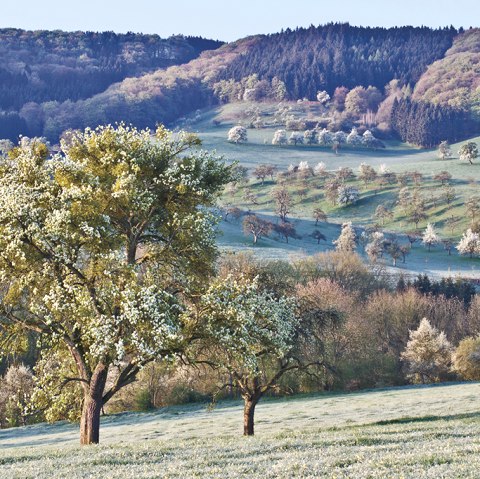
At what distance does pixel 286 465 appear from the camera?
58.7 feet

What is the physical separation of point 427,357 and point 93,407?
62.5m

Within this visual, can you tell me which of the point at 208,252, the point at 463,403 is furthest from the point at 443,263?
the point at 208,252

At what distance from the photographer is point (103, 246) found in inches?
1113

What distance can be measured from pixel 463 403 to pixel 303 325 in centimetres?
1721

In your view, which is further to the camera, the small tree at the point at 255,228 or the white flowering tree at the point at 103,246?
the small tree at the point at 255,228

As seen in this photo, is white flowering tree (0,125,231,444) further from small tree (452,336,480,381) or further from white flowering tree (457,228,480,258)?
white flowering tree (457,228,480,258)

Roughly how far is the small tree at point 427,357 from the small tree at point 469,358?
304cm

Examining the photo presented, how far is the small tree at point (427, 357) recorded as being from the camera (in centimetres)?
8369

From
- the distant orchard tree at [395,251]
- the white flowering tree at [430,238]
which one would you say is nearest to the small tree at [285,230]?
the distant orchard tree at [395,251]

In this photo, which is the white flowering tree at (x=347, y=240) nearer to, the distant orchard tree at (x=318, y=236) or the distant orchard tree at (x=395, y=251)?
the distant orchard tree at (x=318, y=236)

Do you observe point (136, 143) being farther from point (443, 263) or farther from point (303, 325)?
point (443, 263)

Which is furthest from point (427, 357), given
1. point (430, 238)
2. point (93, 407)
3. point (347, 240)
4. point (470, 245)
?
point (430, 238)

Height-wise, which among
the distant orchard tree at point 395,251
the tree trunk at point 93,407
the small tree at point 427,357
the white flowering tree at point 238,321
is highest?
the distant orchard tree at point 395,251

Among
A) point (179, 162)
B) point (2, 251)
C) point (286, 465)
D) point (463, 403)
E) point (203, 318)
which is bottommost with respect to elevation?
point (463, 403)
